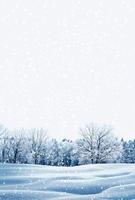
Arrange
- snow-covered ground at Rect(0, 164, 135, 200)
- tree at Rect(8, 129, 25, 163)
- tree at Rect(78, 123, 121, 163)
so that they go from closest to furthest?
snow-covered ground at Rect(0, 164, 135, 200), tree at Rect(78, 123, 121, 163), tree at Rect(8, 129, 25, 163)

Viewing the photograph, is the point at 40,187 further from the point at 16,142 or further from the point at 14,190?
the point at 16,142

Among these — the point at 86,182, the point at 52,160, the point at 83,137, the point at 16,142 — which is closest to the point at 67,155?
the point at 52,160

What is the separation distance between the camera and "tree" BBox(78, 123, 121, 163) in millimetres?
56562

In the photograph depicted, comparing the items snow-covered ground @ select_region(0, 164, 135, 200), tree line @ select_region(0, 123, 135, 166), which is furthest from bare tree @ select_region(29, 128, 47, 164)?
snow-covered ground @ select_region(0, 164, 135, 200)

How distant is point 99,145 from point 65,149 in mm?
40818

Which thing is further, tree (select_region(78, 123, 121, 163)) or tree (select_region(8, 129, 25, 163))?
tree (select_region(8, 129, 25, 163))

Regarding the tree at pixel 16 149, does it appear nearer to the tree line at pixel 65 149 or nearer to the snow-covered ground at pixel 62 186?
the tree line at pixel 65 149

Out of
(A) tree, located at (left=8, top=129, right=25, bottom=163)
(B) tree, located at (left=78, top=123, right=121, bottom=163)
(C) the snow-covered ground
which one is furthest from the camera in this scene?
(A) tree, located at (left=8, top=129, right=25, bottom=163)

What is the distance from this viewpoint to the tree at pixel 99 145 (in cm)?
5656

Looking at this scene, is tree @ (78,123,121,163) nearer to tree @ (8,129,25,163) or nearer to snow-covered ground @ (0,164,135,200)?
tree @ (8,129,25,163)

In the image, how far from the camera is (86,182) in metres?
8.27

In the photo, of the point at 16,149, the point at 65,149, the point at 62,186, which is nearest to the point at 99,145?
the point at 16,149

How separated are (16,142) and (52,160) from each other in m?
11.6

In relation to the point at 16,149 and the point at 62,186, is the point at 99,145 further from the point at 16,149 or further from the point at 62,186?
the point at 62,186
